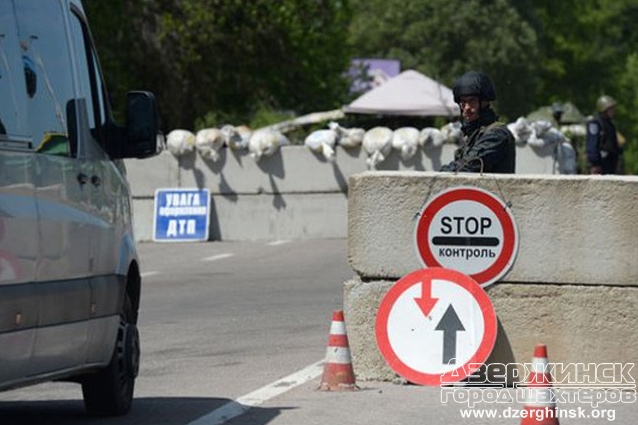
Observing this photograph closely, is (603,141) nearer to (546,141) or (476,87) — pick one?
(546,141)

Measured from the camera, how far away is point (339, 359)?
10344mm

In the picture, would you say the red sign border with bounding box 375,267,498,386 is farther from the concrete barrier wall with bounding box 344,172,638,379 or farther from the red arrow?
the concrete barrier wall with bounding box 344,172,638,379

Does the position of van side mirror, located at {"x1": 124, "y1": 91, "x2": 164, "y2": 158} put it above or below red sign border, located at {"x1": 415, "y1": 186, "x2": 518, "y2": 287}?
above

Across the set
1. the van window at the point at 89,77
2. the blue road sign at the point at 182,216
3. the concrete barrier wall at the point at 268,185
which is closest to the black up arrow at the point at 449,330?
the van window at the point at 89,77

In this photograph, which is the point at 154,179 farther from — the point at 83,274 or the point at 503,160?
the point at 83,274

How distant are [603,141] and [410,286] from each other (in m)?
14.9

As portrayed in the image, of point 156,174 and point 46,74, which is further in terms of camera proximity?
point 156,174

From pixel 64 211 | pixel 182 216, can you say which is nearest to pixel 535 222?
pixel 64 211

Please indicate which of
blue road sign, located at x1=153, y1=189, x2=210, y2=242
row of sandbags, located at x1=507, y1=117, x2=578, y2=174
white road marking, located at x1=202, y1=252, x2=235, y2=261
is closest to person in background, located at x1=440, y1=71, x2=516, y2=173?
white road marking, located at x1=202, y1=252, x2=235, y2=261

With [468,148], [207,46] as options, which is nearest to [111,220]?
[468,148]

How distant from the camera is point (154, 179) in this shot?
29047 mm

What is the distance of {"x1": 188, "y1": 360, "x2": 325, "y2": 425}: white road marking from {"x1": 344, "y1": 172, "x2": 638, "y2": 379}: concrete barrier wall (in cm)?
50

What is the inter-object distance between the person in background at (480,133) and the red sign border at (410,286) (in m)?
0.78

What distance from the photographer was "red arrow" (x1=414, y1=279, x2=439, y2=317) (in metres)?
10.6
